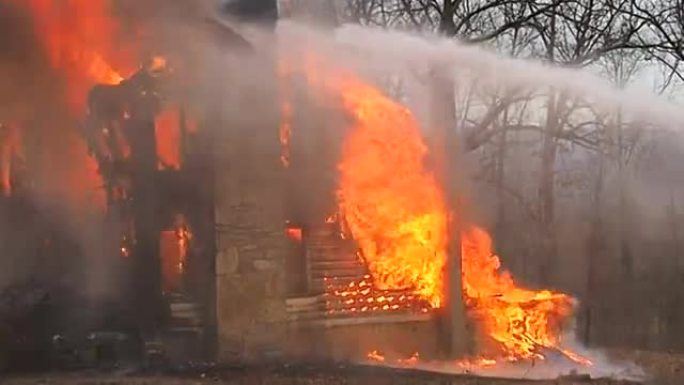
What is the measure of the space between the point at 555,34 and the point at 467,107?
348cm

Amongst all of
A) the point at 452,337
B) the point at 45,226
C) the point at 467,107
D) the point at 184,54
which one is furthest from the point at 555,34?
the point at 45,226

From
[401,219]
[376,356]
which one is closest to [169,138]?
[401,219]

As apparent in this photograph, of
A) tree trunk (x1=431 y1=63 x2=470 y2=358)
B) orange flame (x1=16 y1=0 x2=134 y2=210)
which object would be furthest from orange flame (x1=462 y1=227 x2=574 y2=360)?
orange flame (x1=16 y1=0 x2=134 y2=210)

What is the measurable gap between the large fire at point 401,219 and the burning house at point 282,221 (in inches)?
0.9

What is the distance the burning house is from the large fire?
23mm

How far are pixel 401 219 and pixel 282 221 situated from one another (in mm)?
2534

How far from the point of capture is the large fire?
48.5ft

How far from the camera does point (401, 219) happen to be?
48.9ft

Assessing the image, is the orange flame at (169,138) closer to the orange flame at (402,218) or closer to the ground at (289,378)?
the orange flame at (402,218)

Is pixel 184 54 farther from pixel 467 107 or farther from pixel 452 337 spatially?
pixel 467 107

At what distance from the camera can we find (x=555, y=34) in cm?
2264

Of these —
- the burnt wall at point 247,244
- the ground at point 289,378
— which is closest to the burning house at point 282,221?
the burnt wall at point 247,244

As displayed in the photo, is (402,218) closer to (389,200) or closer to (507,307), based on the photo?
(389,200)

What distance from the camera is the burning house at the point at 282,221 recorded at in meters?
12.8
